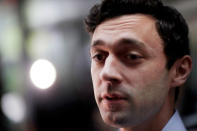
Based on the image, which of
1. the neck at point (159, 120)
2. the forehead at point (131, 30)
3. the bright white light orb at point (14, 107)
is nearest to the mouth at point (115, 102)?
the neck at point (159, 120)

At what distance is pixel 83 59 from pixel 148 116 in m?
4.62

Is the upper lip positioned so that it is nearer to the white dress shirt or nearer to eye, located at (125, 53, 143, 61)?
eye, located at (125, 53, 143, 61)

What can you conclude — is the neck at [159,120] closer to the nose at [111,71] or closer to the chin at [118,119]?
the chin at [118,119]

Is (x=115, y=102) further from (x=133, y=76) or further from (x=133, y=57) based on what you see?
(x=133, y=57)

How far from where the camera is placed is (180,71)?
2.75 meters

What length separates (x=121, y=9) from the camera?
275 cm

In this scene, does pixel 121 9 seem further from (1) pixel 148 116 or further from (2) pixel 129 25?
(1) pixel 148 116

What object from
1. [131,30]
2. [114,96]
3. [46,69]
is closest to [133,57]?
[131,30]

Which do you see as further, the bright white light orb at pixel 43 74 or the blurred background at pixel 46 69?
the blurred background at pixel 46 69

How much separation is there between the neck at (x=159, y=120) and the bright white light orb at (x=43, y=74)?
15.0ft

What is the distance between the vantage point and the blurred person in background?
252 centimetres

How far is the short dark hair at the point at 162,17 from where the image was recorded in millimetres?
2676

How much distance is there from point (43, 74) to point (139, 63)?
4.66 metres

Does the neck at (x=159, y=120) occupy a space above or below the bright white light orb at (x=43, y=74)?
below
